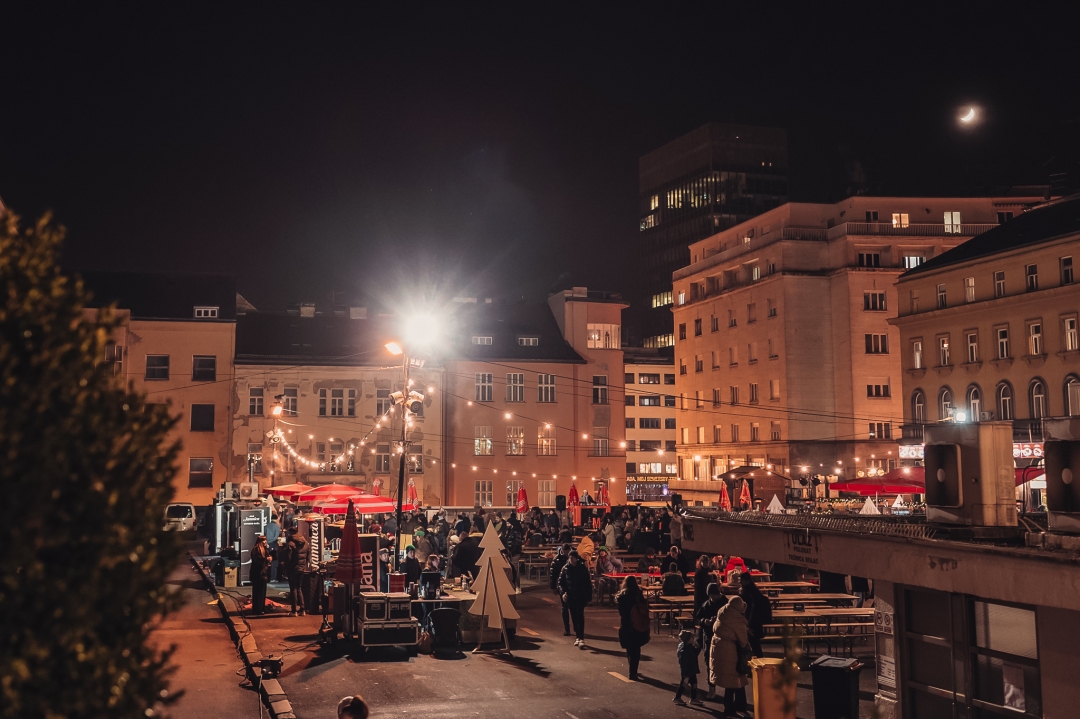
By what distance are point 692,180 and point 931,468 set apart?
4798 inches

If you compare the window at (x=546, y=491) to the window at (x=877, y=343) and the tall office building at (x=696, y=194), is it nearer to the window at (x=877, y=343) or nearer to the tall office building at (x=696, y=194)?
the window at (x=877, y=343)

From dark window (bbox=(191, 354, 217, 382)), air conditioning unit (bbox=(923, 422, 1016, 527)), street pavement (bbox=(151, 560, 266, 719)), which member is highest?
dark window (bbox=(191, 354, 217, 382))

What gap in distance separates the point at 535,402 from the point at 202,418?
20.7 meters

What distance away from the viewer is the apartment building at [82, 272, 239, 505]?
5897 centimetres

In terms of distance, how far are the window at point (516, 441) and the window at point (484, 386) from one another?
2.52 metres

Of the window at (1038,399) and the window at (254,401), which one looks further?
the window at (254,401)

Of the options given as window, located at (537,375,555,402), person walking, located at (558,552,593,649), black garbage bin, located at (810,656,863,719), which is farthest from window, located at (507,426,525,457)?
black garbage bin, located at (810,656,863,719)

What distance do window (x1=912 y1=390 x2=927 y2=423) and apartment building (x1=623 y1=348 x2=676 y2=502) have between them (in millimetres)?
45117

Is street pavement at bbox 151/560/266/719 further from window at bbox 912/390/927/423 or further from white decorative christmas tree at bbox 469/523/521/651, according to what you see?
window at bbox 912/390/927/423

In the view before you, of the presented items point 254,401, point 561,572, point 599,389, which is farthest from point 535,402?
point 561,572

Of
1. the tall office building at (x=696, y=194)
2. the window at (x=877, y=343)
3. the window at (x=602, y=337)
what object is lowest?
the window at (x=877, y=343)

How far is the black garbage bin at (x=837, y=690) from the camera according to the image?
11945 mm

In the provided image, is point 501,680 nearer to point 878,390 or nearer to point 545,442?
point 545,442

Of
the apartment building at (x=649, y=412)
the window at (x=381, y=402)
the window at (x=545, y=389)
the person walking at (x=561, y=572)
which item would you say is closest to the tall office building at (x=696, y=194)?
the apartment building at (x=649, y=412)
